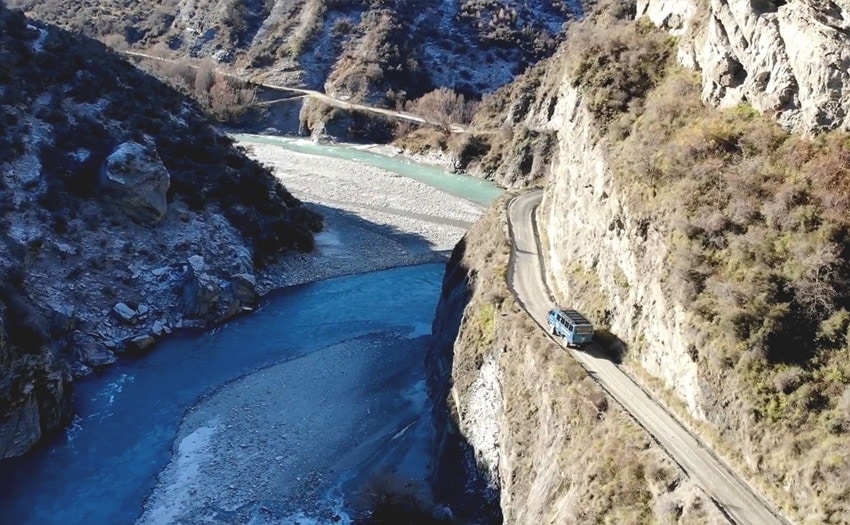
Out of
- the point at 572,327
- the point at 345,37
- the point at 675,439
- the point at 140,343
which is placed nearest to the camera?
the point at 675,439

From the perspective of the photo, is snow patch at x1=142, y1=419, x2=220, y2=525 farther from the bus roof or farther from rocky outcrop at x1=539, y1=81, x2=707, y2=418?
rocky outcrop at x1=539, y1=81, x2=707, y2=418

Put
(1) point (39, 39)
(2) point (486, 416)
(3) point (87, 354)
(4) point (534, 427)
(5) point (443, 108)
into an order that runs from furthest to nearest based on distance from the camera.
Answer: (5) point (443, 108), (1) point (39, 39), (3) point (87, 354), (2) point (486, 416), (4) point (534, 427)

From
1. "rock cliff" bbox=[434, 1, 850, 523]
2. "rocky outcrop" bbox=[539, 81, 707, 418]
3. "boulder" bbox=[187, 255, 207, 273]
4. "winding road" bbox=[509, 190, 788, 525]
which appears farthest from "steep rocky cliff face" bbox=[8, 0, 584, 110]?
"winding road" bbox=[509, 190, 788, 525]

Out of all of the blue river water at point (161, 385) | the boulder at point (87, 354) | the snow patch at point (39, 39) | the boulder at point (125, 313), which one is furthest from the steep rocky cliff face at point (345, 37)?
the boulder at point (87, 354)

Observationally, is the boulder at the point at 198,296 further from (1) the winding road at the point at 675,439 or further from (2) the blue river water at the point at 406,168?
(2) the blue river water at the point at 406,168

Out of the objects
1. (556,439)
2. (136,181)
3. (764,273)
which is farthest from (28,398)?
(764,273)

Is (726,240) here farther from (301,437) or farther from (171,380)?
(171,380)
